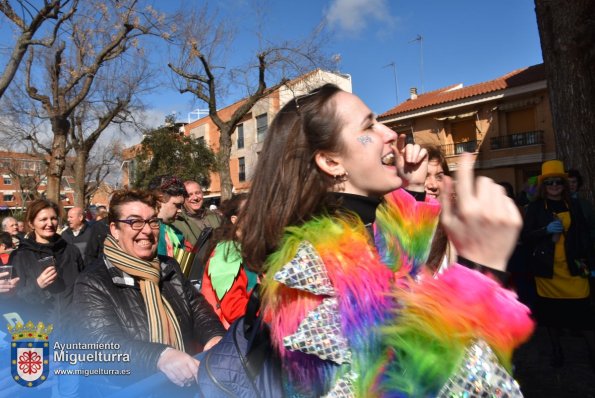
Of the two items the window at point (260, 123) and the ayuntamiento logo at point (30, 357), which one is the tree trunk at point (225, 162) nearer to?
the ayuntamiento logo at point (30, 357)

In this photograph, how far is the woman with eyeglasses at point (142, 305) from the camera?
1.98 m

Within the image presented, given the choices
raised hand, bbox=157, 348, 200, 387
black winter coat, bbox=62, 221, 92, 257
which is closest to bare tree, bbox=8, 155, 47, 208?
black winter coat, bbox=62, 221, 92, 257

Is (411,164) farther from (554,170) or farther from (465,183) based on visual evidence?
(554,170)

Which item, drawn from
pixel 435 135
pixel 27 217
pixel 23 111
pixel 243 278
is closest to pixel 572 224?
pixel 243 278

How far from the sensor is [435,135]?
23812 millimetres

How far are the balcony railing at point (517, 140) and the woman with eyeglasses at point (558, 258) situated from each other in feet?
64.7

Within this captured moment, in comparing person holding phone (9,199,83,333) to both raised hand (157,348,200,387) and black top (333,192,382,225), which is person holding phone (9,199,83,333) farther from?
black top (333,192,382,225)

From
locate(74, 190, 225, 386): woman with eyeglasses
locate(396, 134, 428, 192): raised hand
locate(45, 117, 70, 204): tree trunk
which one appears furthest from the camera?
locate(45, 117, 70, 204): tree trunk

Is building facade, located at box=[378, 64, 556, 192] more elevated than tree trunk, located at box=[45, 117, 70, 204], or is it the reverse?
building facade, located at box=[378, 64, 556, 192]

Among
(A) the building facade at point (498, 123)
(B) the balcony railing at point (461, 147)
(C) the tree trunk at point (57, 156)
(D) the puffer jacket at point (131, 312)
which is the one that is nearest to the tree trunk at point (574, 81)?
(D) the puffer jacket at point (131, 312)

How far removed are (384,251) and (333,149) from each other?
31 centimetres

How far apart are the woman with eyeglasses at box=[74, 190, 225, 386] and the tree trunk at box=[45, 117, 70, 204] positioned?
35.3 ft

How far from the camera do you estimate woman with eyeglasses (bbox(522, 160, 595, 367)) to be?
13.7ft

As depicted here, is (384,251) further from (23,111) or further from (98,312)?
(23,111)
